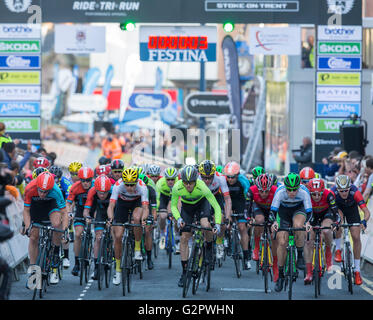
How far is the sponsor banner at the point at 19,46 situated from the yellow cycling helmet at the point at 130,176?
11.3 metres

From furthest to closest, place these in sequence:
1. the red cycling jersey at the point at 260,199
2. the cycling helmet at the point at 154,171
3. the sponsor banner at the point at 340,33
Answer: the sponsor banner at the point at 340,33
the cycling helmet at the point at 154,171
the red cycling jersey at the point at 260,199

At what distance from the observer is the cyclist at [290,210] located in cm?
1345

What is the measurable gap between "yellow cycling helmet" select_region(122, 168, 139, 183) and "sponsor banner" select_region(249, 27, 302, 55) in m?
11.4

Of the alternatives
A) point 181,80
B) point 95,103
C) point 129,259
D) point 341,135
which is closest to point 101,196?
point 129,259

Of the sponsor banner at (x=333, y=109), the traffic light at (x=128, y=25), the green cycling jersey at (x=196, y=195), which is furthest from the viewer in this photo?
the sponsor banner at (x=333, y=109)

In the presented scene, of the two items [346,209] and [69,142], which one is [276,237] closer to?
[346,209]

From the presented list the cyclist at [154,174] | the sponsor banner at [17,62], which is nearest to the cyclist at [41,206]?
the cyclist at [154,174]

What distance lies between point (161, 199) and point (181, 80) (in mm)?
52032

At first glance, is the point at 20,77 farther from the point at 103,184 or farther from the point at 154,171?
the point at 103,184

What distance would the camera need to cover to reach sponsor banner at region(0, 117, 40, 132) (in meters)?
24.3

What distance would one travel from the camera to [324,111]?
24.7 m

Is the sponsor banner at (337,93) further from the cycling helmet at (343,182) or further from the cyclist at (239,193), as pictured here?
the cycling helmet at (343,182)

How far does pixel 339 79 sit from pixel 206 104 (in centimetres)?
461
